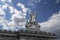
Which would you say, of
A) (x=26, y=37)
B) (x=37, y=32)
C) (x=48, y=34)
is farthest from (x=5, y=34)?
(x=48, y=34)

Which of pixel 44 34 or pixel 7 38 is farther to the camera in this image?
pixel 44 34

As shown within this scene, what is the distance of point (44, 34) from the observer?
65.1 m

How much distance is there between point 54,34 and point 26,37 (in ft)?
35.0

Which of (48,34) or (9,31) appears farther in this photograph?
(48,34)

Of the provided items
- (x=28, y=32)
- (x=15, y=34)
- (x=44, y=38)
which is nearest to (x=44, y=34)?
(x=44, y=38)

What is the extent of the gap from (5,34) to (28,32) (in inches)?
286

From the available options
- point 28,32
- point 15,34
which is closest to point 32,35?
point 28,32

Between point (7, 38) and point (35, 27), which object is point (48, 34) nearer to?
point (35, 27)

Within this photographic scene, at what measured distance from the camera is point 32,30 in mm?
63656

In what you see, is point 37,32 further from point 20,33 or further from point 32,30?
point 20,33

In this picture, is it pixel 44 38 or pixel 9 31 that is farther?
pixel 44 38

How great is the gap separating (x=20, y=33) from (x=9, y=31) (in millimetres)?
3399

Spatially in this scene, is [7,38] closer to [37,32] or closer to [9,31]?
[9,31]

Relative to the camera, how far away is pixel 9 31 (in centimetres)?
6038
